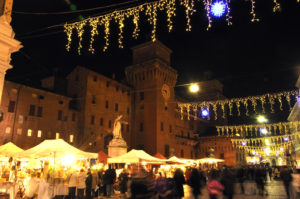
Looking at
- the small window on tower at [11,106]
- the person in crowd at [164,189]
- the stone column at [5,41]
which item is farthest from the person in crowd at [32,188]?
the small window on tower at [11,106]

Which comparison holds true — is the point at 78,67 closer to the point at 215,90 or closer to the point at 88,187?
the point at 88,187

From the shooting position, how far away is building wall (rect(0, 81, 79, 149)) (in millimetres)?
28828

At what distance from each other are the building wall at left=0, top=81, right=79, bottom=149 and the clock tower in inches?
436

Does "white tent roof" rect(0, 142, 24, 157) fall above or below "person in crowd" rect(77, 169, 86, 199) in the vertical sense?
above

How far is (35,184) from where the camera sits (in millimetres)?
11648

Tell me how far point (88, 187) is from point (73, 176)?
133 cm

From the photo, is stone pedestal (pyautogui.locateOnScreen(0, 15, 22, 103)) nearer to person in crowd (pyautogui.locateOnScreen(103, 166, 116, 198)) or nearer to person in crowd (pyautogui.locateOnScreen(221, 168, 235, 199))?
person in crowd (pyautogui.locateOnScreen(103, 166, 116, 198))

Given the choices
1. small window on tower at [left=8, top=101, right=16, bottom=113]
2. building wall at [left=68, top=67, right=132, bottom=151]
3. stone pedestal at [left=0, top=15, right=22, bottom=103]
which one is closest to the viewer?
stone pedestal at [left=0, top=15, right=22, bottom=103]

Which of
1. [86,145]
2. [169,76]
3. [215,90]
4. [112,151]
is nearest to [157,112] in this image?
[169,76]

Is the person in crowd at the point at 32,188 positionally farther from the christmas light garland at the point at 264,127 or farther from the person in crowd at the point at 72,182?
the christmas light garland at the point at 264,127

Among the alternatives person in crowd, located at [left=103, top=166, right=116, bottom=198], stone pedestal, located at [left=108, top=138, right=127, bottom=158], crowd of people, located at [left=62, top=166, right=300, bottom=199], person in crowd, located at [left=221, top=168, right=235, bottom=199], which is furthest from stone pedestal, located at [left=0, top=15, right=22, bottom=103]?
stone pedestal, located at [left=108, top=138, right=127, bottom=158]

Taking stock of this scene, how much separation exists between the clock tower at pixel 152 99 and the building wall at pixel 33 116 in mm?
11081

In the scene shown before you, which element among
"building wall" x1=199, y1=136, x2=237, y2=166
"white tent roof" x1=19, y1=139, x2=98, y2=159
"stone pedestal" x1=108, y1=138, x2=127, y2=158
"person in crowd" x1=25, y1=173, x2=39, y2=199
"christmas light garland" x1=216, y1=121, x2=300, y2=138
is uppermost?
"christmas light garland" x1=216, y1=121, x2=300, y2=138

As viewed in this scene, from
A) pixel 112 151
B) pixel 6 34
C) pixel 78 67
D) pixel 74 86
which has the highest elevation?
pixel 78 67
